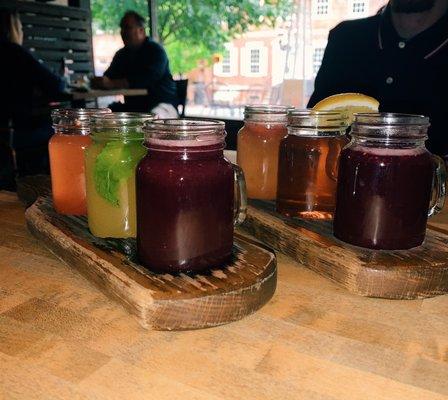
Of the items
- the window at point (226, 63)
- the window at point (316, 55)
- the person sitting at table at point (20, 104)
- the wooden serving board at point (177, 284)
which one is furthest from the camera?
the window at point (226, 63)

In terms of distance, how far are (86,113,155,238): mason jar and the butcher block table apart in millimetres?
124

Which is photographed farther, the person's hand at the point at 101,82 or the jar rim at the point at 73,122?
the person's hand at the point at 101,82

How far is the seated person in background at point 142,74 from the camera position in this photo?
4.44 metres

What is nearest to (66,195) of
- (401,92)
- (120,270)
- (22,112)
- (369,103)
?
(120,270)

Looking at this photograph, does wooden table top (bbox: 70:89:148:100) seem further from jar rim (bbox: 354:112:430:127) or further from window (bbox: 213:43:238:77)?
jar rim (bbox: 354:112:430:127)

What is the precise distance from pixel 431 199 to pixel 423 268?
19cm

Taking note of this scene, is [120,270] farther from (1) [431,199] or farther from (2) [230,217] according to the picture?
(1) [431,199]

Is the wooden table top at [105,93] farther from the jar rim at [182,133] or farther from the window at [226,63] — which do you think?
the jar rim at [182,133]

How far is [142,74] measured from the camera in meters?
4.42

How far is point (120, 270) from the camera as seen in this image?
73 cm

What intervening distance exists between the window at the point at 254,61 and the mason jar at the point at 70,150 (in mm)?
5161

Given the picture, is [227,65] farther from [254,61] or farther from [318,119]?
[318,119]

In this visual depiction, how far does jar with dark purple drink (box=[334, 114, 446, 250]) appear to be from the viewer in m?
0.77

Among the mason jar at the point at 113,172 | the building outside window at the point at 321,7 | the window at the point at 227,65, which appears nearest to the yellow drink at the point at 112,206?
the mason jar at the point at 113,172
